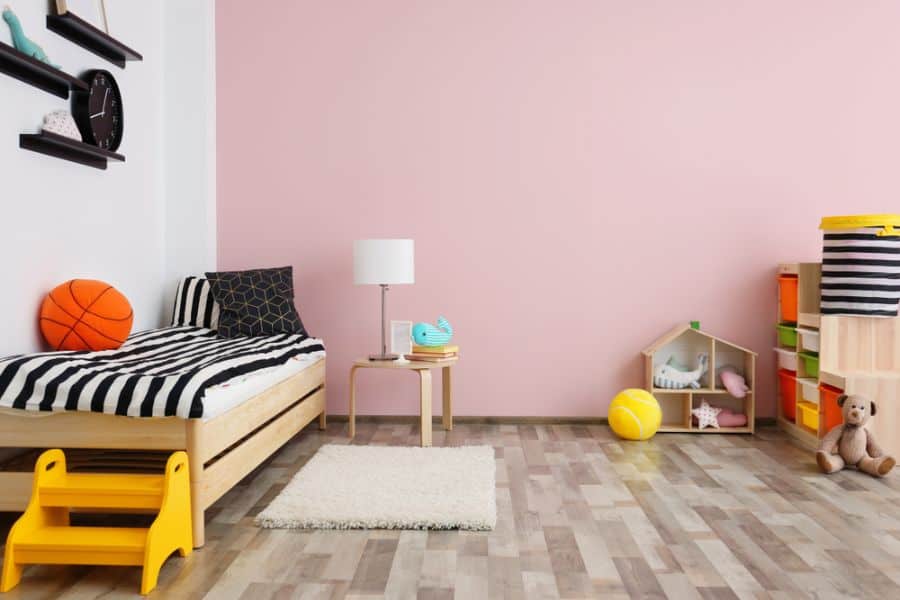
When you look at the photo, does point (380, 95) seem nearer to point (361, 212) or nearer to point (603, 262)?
point (361, 212)

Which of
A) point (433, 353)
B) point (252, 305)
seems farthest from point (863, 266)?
point (252, 305)

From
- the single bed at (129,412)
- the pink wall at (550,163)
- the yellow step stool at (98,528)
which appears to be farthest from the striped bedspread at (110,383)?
the pink wall at (550,163)

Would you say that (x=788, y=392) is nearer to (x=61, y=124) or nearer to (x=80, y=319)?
(x=80, y=319)

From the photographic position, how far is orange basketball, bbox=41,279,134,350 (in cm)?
330

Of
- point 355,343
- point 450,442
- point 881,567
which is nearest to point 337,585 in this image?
point 881,567

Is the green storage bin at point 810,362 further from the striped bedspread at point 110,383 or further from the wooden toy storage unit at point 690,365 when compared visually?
the striped bedspread at point 110,383

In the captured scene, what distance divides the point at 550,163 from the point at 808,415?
1.95m

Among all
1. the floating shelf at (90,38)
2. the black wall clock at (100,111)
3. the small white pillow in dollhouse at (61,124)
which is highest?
the floating shelf at (90,38)

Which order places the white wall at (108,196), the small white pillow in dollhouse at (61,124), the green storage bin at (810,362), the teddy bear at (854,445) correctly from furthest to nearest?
the green storage bin at (810,362)
the teddy bear at (854,445)
the small white pillow in dollhouse at (61,124)
the white wall at (108,196)

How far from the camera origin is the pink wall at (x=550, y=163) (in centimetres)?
456

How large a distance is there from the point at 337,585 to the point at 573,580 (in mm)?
677

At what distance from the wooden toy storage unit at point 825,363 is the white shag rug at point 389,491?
1.68 m

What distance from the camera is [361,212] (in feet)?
15.5

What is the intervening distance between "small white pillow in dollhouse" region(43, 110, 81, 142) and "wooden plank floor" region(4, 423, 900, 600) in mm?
1699
